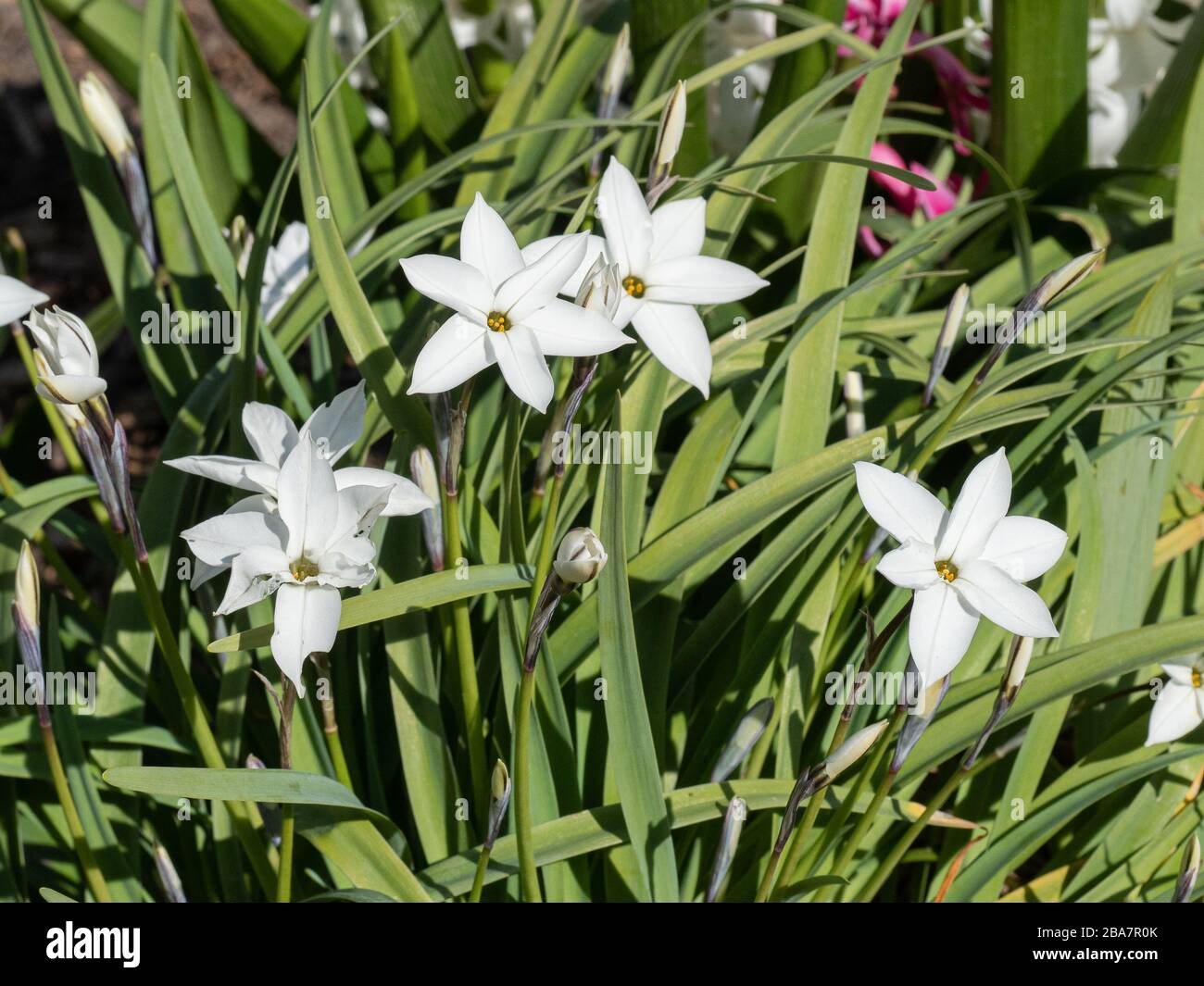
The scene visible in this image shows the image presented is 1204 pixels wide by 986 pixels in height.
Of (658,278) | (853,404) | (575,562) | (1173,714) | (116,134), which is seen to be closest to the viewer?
(575,562)

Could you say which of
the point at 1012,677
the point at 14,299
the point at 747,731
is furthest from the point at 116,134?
the point at 1012,677

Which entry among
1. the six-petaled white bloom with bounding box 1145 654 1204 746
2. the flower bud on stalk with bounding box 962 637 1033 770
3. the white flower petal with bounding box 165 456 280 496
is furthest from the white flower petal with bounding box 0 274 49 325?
the six-petaled white bloom with bounding box 1145 654 1204 746

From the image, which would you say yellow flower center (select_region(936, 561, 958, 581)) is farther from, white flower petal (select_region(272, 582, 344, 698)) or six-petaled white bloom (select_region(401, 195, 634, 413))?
white flower petal (select_region(272, 582, 344, 698))

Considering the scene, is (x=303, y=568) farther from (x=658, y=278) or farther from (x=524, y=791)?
(x=658, y=278)

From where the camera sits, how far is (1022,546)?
77 cm

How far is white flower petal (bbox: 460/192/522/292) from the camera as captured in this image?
77 centimetres

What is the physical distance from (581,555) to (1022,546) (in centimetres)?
34

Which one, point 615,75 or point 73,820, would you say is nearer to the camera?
point 73,820

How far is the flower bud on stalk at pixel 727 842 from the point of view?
2.67 ft

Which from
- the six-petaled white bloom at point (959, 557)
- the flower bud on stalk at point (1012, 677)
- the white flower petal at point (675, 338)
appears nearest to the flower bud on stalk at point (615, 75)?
the white flower petal at point (675, 338)

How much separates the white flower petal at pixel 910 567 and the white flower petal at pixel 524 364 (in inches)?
10.1

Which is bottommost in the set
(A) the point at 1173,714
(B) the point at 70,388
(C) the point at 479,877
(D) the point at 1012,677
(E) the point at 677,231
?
(C) the point at 479,877

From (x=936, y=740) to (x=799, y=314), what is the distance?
0.48m

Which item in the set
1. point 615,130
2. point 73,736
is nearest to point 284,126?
point 615,130
